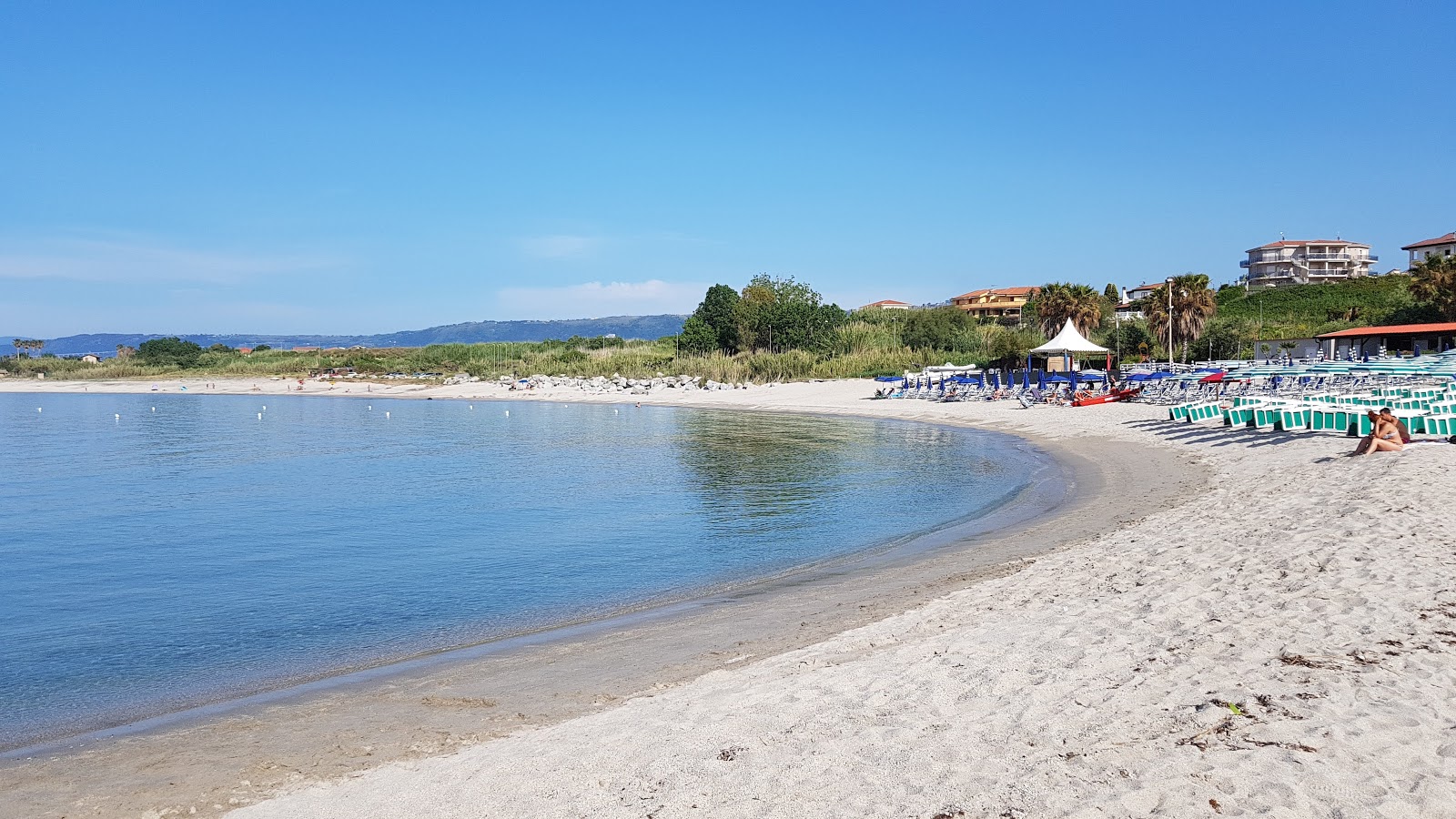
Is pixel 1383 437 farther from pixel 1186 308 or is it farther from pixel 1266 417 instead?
pixel 1186 308

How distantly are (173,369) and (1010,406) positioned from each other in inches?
2711

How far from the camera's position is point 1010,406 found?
3288cm

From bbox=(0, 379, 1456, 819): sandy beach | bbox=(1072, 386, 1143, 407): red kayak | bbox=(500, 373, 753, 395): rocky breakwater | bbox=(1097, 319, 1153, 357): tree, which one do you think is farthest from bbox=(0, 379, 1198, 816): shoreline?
bbox=(1097, 319, 1153, 357): tree

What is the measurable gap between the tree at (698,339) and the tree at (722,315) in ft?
0.61

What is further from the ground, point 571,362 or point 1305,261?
point 1305,261

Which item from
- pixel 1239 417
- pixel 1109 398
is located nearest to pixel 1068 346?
pixel 1109 398

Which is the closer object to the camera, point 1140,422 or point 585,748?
point 585,748

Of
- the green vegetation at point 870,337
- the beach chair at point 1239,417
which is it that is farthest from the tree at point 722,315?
the beach chair at point 1239,417

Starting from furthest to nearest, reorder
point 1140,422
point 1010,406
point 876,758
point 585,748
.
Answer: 1. point 1010,406
2. point 1140,422
3. point 585,748
4. point 876,758

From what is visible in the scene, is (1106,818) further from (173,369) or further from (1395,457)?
(173,369)

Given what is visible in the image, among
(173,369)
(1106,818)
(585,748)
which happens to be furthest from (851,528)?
(173,369)

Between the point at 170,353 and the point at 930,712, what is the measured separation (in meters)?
92.0

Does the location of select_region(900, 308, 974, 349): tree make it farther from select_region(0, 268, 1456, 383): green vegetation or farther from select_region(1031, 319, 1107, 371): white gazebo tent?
select_region(1031, 319, 1107, 371): white gazebo tent

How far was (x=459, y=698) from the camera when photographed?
6.32m
